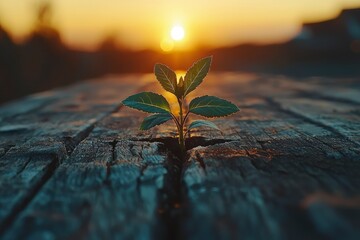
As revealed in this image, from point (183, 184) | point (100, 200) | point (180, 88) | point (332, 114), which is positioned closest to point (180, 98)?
point (180, 88)

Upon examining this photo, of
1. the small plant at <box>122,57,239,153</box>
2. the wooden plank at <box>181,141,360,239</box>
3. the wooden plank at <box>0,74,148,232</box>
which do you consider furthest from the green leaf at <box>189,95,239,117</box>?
the wooden plank at <box>0,74,148,232</box>

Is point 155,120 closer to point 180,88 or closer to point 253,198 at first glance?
point 180,88

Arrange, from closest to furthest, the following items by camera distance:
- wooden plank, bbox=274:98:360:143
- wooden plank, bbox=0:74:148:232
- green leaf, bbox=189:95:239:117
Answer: wooden plank, bbox=0:74:148:232, green leaf, bbox=189:95:239:117, wooden plank, bbox=274:98:360:143

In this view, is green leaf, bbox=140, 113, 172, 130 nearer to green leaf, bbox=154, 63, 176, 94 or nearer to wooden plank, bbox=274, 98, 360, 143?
green leaf, bbox=154, 63, 176, 94

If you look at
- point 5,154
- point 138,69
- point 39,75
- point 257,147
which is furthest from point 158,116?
point 138,69

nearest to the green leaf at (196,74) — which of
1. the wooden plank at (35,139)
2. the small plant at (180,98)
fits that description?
the small plant at (180,98)

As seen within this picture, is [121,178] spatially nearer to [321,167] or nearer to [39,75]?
[321,167]
